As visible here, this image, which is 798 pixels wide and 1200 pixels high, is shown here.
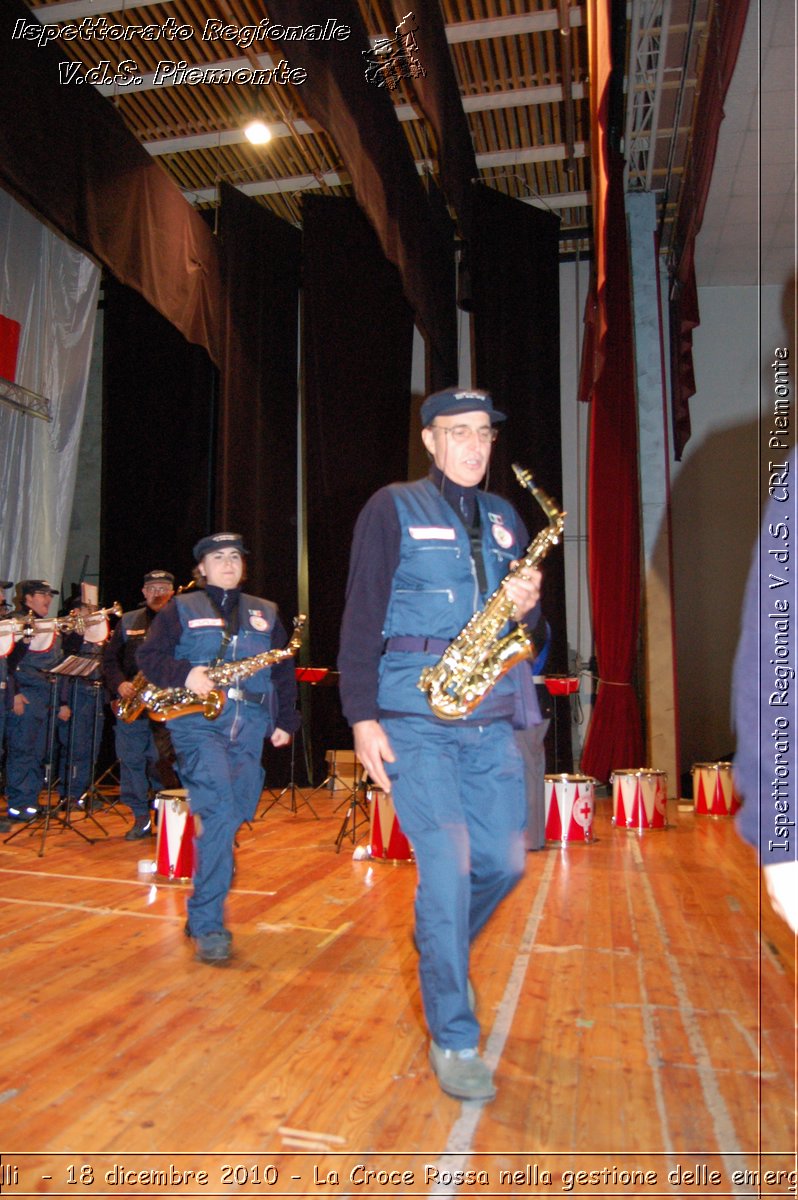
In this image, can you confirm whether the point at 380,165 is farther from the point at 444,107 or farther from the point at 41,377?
the point at 41,377

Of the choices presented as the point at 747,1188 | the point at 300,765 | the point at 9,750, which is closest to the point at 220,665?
the point at 747,1188

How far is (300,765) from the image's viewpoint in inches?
426

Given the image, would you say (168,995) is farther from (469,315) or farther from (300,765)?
(469,315)

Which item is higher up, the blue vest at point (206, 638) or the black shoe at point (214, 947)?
the blue vest at point (206, 638)

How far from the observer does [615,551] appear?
10.5m

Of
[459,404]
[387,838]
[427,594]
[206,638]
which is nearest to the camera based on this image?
[427,594]

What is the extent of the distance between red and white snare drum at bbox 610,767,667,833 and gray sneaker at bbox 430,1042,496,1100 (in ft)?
18.6

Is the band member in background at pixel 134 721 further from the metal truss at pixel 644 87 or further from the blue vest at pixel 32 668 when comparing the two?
the metal truss at pixel 644 87

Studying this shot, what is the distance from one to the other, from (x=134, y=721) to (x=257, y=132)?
6671 millimetres

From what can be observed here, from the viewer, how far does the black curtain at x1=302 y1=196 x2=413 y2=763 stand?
10672 mm

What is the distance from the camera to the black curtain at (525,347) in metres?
11.2

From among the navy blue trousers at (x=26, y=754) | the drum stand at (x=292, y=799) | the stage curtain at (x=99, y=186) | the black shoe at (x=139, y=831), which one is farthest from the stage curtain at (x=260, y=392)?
the black shoe at (x=139, y=831)

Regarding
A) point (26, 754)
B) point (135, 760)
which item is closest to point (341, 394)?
point (135, 760)

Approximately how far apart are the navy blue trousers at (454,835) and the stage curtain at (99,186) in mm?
5056
